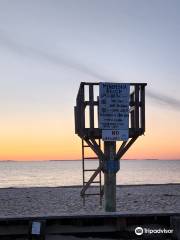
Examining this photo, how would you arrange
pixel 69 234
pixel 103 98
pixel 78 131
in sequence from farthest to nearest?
pixel 78 131 < pixel 103 98 < pixel 69 234

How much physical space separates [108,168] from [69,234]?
4.11 m

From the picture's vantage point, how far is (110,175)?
12336 mm

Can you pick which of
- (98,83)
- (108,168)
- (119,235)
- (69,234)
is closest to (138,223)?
(119,235)

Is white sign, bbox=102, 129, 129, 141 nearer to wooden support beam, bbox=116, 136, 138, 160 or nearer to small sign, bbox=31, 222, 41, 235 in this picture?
wooden support beam, bbox=116, 136, 138, 160

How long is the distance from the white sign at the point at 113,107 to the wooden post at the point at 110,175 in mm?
539

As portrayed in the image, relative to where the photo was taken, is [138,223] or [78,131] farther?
[78,131]

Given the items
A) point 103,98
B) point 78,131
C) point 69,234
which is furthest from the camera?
point 78,131

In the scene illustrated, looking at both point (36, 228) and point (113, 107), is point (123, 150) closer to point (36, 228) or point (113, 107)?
point (113, 107)

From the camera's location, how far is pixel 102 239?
27.6 ft

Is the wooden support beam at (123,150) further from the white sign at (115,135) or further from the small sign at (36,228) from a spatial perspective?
the small sign at (36,228)

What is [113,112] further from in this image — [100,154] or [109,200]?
[109,200]

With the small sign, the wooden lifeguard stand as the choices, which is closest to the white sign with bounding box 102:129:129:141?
the wooden lifeguard stand

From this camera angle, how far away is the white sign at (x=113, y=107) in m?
11.9

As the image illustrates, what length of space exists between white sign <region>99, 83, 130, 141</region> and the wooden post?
539mm
